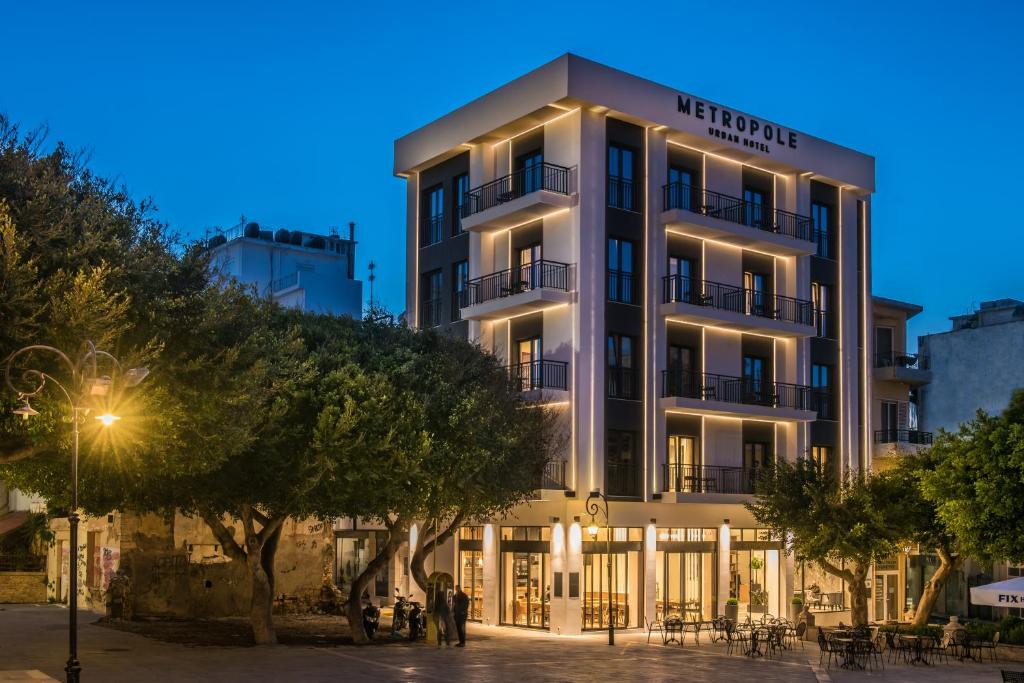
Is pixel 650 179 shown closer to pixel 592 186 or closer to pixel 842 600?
pixel 592 186

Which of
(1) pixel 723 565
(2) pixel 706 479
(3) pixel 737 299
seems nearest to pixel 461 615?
(1) pixel 723 565

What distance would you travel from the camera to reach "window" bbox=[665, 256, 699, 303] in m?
42.5

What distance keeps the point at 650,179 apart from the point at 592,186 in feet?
9.32

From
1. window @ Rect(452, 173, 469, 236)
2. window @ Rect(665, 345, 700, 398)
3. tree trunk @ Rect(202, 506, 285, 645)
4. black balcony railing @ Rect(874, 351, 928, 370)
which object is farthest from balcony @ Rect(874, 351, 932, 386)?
tree trunk @ Rect(202, 506, 285, 645)

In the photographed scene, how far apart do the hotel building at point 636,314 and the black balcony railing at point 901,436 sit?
344 centimetres

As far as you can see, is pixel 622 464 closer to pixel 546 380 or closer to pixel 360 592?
pixel 546 380

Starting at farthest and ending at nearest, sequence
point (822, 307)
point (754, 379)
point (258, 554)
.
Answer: point (822, 307), point (754, 379), point (258, 554)

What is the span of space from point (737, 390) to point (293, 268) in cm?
2915

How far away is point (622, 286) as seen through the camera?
41.6m

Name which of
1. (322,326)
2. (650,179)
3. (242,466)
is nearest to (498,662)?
(242,466)

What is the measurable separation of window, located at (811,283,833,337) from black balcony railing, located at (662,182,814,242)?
212cm

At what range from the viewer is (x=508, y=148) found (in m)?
43.5

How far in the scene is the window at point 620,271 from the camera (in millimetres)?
41281

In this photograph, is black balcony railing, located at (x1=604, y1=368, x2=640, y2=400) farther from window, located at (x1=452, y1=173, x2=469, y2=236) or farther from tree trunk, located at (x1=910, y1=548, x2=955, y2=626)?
tree trunk, located at (x1=910, y1=548, x2=955, y2=626)
